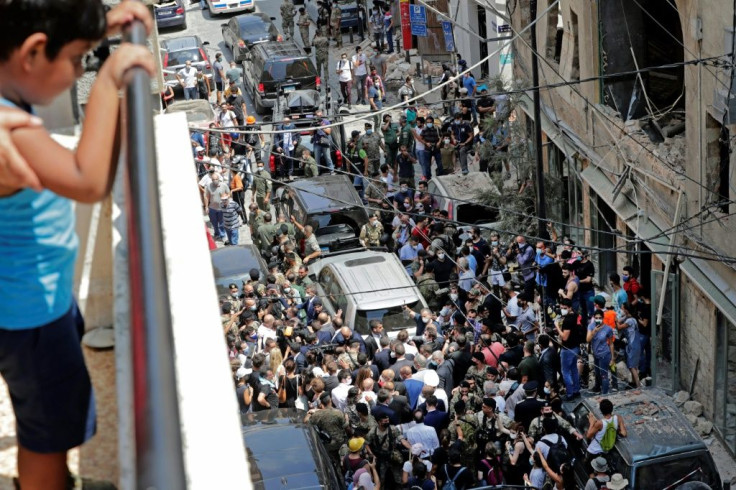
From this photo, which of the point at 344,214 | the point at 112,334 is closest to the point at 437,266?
the point at 344,214

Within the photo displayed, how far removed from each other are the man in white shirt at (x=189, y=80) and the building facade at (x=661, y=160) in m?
10.6

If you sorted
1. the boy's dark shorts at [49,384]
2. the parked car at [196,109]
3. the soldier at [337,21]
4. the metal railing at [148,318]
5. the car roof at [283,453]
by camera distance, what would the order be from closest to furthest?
the metal railing at [148,318] < the boy's dark shorts at [49,384] < the parked car at [196,109] < the car roof at [283,453] < the soldier at [337,21]

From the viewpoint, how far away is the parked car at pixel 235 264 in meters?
19.3

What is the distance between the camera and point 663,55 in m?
20.8

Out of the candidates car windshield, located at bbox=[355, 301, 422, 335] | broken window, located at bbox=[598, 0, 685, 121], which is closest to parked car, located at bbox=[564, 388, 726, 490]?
car windshield, located at bbox=[355, 301, 422, 335]

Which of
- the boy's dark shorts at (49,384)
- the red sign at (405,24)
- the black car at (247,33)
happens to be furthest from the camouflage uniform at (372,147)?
the boy's dark shorts at (49,384)

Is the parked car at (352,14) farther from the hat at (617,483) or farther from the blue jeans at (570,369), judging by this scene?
the hat at (617,483)

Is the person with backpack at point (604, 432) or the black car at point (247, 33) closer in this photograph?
the person with backpack at point (604, 432)

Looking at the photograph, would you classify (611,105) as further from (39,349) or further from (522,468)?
(39,349)

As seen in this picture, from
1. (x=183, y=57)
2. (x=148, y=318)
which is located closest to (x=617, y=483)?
(x=148, y=318)

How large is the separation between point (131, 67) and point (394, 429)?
1065cm

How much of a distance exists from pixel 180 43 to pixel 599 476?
27066 mm

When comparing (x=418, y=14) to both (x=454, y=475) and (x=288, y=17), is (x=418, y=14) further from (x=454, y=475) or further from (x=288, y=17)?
(x=454, y=475)

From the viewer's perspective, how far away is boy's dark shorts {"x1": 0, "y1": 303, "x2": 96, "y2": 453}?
10.0 ft
